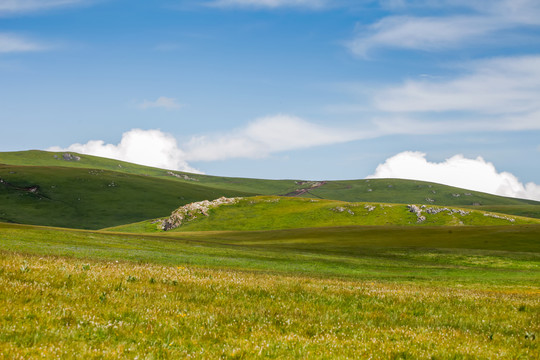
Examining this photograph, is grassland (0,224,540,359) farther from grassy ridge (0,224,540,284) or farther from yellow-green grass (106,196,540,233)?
yellow-green grass (106,196,540,233)

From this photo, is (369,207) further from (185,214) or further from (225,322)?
(225,322)

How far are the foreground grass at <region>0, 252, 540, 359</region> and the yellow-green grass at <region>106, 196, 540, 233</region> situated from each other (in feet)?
481

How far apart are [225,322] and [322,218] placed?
160 metres

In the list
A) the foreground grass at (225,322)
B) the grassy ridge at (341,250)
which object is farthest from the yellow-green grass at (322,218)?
the foreground grass at (225,322)

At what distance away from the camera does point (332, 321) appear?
1251 centimetres

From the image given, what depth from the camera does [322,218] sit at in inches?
6663

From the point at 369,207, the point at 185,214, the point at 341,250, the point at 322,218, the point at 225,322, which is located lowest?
the point at 185,214

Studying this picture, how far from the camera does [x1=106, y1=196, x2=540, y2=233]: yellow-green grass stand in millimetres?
161250

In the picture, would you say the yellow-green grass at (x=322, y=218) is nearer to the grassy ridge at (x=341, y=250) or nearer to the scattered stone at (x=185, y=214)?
the scattered stone at (x=185, y=214)

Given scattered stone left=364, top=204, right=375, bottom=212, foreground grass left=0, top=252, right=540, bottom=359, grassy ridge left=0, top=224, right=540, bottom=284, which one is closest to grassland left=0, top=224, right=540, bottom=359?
foreground grass left=0, top=252, right=540, bottom=359

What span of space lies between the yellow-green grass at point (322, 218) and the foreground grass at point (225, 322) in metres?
146

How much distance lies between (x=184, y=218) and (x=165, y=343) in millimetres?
163492

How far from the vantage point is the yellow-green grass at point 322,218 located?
16125cm

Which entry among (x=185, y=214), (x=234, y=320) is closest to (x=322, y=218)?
(x=185, y=214)
